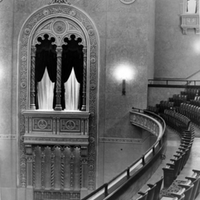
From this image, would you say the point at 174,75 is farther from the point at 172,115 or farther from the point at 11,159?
the point at 11,159

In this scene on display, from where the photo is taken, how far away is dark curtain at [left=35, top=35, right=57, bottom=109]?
16.8 m

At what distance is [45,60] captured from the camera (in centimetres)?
1723

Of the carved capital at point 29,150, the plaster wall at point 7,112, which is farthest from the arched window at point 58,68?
the carved capital at point 29,150

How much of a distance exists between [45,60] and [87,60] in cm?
218

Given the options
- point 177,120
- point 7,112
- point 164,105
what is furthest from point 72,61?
point 177,120

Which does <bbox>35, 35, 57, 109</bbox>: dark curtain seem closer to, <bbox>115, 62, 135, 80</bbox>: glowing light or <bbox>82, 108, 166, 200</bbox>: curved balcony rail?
<bbox>115, 62, 135, 80</bbox>: glowing light

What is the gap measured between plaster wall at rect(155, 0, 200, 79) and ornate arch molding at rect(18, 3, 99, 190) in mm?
4414

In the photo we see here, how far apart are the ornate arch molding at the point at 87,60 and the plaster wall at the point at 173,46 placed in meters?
4.41

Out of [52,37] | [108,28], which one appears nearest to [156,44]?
[108,28]

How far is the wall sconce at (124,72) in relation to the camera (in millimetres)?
15945

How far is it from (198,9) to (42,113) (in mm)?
8976

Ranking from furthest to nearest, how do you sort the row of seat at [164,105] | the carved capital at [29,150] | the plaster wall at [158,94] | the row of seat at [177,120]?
the plaster wall at [158,94], the carved capital at [29,150], the row of seat at [164,105], the row of seat at [177,120]

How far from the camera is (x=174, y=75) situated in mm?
19250

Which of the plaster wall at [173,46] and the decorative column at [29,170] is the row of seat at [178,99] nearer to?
the plaster wall at [173,46]
